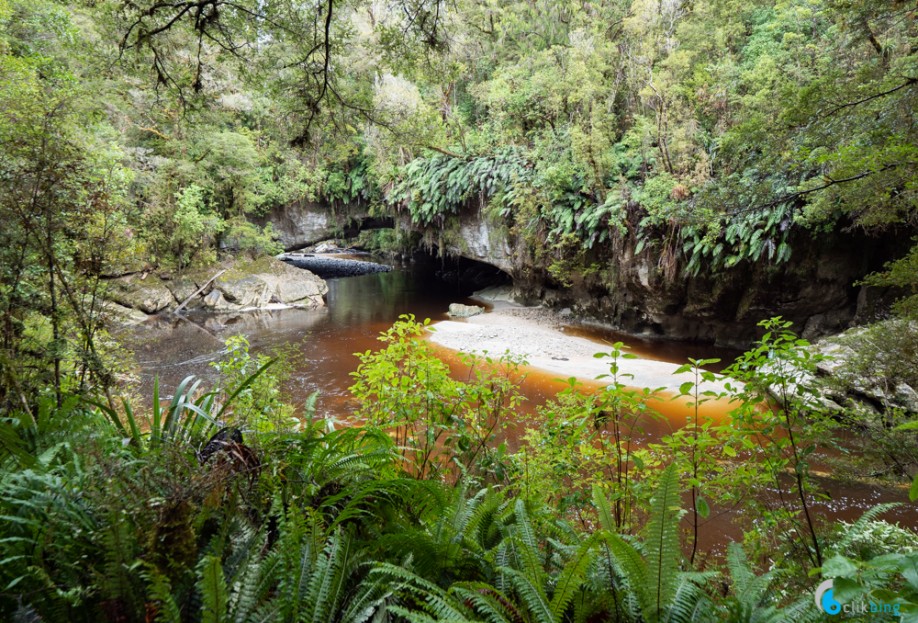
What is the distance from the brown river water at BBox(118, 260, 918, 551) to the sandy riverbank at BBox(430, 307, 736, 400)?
2.47 ft

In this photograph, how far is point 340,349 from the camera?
12438 mm

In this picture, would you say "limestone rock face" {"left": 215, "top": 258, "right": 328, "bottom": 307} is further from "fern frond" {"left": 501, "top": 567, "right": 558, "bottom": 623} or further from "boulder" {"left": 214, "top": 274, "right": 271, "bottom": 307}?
"fern frond" {"left": 501, "top": 567, "right": 558, "bottom": 623}

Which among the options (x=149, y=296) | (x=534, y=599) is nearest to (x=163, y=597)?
(x=534, y=599)

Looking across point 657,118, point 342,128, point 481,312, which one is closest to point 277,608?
point 342,128

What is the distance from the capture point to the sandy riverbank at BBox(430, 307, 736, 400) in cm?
991

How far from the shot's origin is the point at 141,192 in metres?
14.2

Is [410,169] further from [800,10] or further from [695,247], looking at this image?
[800,10]

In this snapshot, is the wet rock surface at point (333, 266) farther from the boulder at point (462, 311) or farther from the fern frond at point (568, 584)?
the fern frond at point (568, 584)

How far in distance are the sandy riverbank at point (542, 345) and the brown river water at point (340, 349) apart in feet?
2.47

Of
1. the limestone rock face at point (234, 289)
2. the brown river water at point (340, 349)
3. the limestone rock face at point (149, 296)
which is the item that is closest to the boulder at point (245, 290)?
the limestone rock face at point (234, 289)

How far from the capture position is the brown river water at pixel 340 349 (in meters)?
5.22

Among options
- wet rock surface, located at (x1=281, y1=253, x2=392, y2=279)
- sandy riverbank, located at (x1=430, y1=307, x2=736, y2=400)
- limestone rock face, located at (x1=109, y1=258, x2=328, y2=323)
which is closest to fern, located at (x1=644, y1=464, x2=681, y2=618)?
sandy riverbank, located at (x1=430, y1=307, x2=736, y2=400)

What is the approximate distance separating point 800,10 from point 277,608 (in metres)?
14.5

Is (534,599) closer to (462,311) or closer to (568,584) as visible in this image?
(568,584)
